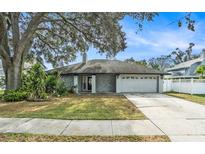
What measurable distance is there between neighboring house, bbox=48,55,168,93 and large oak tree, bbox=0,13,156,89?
14.2 feet

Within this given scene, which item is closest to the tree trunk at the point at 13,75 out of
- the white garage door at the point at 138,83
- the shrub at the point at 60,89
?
the shrub at the point at 60,89

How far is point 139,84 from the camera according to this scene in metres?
26.9

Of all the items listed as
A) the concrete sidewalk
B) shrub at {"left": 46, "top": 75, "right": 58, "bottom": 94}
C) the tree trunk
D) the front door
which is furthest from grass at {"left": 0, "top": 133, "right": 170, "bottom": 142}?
the front door

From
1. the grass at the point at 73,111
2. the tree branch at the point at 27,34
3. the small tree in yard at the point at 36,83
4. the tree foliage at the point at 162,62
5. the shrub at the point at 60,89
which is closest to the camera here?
the grass at the point at 73,111

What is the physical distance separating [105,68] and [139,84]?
3.61 metres

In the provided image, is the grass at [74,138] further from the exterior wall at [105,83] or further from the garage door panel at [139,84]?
the exterior wall at [105,83]

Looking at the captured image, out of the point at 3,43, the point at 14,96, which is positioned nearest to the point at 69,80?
the point at 3,43

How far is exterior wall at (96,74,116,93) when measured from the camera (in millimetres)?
27250

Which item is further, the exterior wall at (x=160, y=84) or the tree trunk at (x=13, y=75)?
the exterior wall at (x=160, y=84)

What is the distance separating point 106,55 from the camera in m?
20.3

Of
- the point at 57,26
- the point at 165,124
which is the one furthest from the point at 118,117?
the point at 57,26

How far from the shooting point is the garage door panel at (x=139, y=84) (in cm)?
2669
